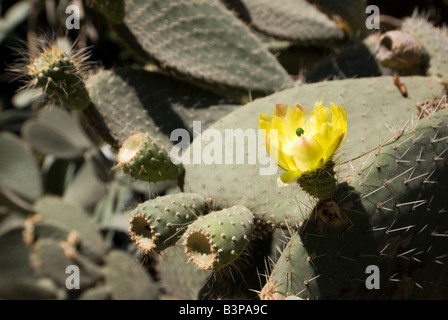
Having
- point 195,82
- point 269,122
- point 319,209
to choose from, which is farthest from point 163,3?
point 319,209

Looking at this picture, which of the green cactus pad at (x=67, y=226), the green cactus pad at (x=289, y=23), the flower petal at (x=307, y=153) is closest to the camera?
the flower petal at (x=307, y=153)

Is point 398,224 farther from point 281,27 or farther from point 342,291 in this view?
point 281,27

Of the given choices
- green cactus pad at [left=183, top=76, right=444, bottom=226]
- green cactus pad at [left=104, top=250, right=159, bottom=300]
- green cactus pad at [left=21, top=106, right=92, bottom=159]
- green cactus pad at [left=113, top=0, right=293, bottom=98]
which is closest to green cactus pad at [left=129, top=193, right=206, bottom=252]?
green cactus pad at [left=183, top=76, right=444, bottom=226]
